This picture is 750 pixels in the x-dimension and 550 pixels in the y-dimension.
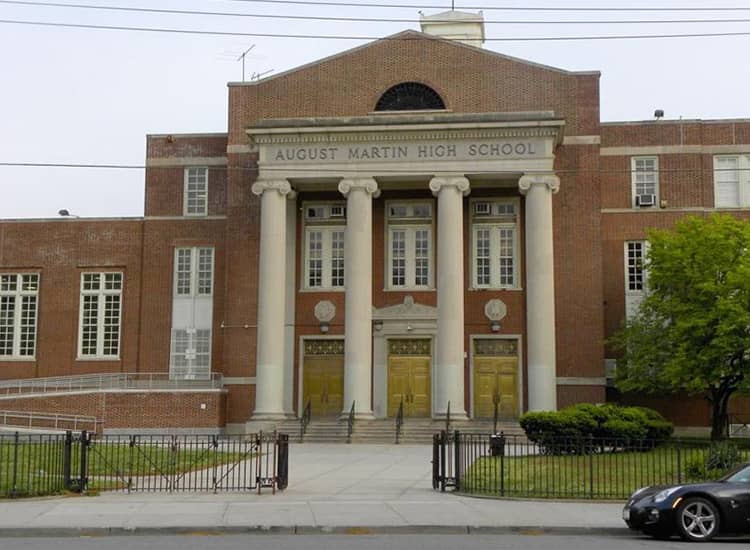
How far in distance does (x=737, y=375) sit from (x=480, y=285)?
1201cm

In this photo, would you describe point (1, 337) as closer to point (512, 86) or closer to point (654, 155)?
point (512, 86)

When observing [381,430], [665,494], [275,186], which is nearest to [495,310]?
[381,430]

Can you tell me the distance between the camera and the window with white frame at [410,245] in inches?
1737

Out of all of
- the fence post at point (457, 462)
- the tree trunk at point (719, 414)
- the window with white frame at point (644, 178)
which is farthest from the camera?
the window with white frame at point (644, 178)

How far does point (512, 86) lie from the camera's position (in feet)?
143

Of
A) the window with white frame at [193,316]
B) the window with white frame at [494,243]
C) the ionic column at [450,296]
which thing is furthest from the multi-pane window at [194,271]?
the window with white frame at [494,243]

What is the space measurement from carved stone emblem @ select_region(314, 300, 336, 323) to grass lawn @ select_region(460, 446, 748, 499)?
20.9 meters

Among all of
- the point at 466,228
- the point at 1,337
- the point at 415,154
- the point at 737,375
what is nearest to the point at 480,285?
the point at 466,228

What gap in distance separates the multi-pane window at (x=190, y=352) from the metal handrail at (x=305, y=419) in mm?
5262

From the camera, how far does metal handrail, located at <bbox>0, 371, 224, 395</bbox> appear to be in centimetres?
4497

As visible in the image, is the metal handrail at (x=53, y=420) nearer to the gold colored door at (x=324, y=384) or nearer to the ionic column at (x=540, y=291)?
the gold colored door at (x=324, y=384)

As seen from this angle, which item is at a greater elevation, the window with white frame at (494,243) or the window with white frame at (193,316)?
the window with white frame at (494,243)

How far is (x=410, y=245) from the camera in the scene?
146ft

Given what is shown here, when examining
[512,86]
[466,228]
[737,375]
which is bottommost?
[737,375]
